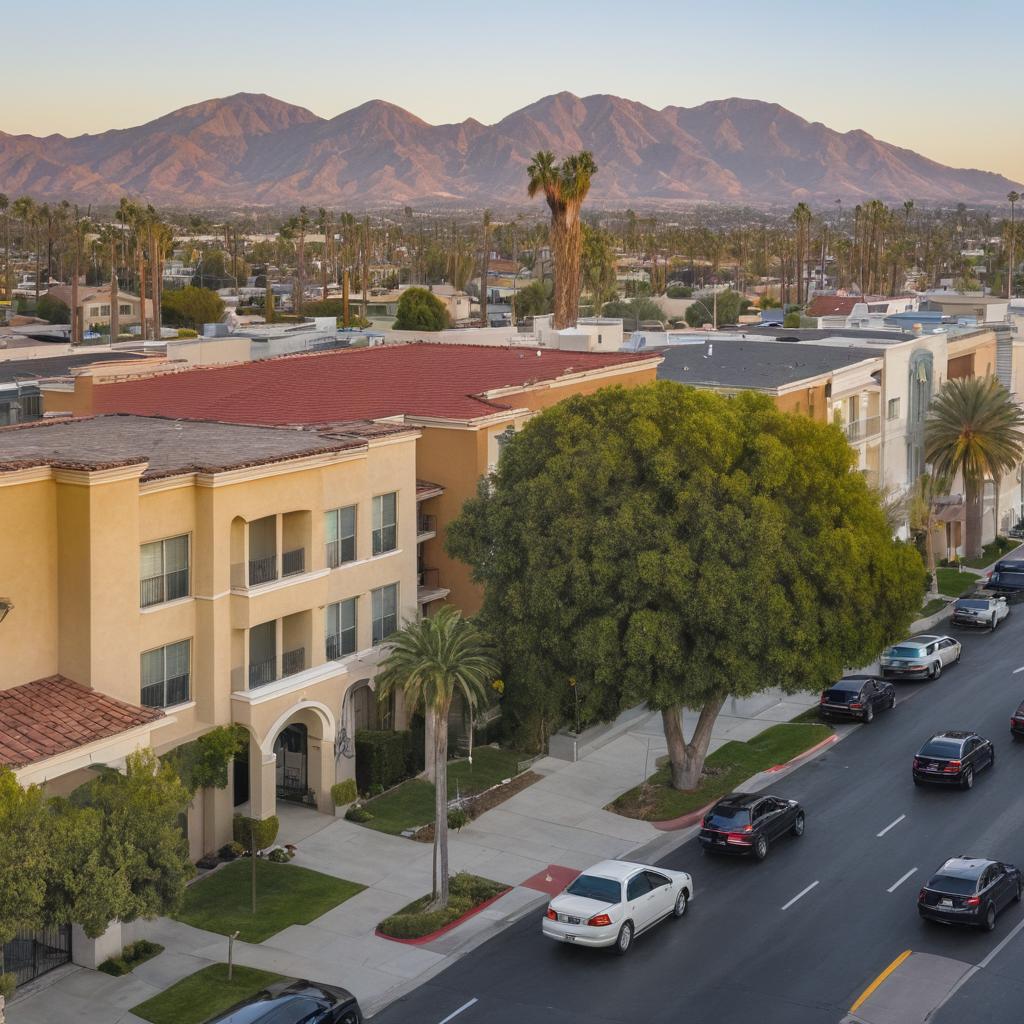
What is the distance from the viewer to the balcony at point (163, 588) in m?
32.9

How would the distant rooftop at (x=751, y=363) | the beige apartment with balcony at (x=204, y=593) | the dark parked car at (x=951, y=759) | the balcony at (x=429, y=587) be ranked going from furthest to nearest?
the distant rooftop at (x=751, y=363) < the balcony at (x=429, y=587) < the dark parked car at (x=951, y=759) < the beige apartment with balcony at (x=204, y=593)

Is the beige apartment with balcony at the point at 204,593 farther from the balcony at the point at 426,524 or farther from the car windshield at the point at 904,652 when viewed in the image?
the car windshield at the point at 904,652

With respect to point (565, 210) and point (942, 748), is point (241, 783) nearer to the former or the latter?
point (942, 748)

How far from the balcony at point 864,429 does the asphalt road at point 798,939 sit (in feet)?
75.5

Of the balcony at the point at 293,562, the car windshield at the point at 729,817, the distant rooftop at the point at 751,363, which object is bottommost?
the car windshield at the point at 729,817

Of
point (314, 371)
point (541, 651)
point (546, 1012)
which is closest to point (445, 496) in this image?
point (541, 651)

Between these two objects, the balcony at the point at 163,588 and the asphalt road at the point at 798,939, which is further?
the balcony at the point at 163,588

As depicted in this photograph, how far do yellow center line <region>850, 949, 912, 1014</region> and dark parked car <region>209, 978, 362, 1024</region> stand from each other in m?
8.69

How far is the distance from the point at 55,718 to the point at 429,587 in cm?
1664

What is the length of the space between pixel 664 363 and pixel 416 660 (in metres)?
32.9

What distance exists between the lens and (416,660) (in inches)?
1313

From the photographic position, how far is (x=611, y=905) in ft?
97.2

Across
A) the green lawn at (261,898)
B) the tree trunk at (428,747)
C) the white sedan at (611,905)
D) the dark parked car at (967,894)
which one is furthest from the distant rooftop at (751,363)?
the green lawn at (261,898)

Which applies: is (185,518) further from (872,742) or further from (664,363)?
(664,363)
